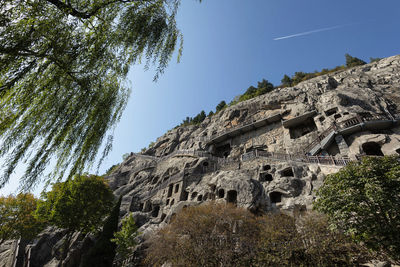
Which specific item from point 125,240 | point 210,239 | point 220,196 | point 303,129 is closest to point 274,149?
point 303,129

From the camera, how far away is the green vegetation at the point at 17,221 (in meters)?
19.6

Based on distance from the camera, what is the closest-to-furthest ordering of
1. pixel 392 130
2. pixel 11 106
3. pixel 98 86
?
pixel 11 106 → pixel 98 86 → pixel 392 130

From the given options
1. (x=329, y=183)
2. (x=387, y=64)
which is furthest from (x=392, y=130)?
(x=387, y=64)

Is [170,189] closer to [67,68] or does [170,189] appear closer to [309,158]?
[309,158]

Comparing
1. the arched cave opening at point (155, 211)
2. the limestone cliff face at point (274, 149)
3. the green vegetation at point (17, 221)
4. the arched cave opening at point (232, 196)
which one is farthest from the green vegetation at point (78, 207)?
the arched cave opening at point (232, 196)

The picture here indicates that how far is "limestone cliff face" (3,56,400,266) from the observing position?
1705 cm

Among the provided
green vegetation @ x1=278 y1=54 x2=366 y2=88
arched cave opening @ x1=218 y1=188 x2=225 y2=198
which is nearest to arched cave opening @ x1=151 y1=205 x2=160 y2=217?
arched cave opening @ x1=218 y1=188 x2=225 y2=198

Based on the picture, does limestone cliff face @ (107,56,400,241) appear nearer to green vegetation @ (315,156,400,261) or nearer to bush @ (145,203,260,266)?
green vegetation @ (315,156,400,261)

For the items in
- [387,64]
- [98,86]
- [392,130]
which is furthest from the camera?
[387,64]

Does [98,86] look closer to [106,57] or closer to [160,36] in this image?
[106,57]

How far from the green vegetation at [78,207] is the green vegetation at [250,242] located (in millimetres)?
9616

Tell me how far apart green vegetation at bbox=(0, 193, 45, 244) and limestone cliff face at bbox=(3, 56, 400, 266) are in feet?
9.33

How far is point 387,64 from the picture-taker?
98.5 feet

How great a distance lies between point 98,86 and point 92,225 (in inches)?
709
